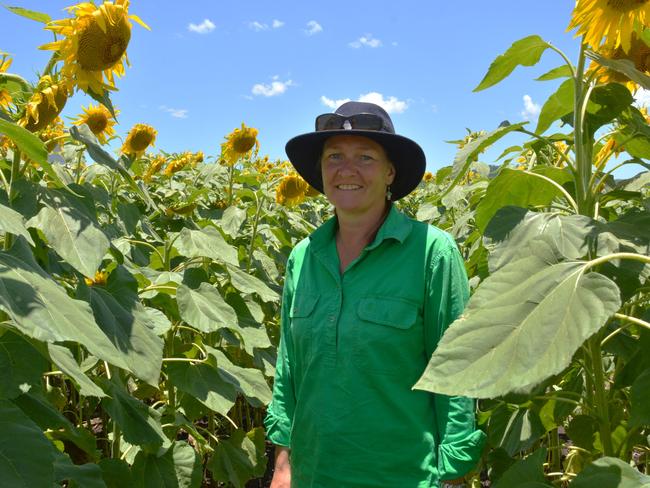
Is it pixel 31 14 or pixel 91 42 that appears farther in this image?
pixel 91 42

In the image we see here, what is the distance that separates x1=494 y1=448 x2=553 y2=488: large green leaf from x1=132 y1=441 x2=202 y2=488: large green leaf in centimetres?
146

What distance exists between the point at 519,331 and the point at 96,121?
326 cm

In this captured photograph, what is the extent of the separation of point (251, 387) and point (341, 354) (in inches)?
32.2

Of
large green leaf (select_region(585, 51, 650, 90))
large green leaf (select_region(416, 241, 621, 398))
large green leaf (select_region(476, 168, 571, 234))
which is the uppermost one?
large green leaf (select_region(585, 51, 650, 90))

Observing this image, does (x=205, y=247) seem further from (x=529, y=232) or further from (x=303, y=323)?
(x=529, y=232)

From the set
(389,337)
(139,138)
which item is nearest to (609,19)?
(389,337)

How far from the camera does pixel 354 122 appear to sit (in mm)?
2217

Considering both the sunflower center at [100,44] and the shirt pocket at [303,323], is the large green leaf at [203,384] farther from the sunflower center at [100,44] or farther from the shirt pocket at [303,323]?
the sunflower center at [100,44]

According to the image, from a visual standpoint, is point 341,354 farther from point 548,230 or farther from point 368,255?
point 548,230

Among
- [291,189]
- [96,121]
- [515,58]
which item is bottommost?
[515,58]

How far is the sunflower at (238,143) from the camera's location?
16.5 feet

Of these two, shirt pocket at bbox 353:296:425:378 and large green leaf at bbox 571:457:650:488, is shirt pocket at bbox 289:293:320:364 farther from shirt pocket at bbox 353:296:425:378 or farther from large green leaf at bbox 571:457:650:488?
large green leaf at bbox 571:457:650:488

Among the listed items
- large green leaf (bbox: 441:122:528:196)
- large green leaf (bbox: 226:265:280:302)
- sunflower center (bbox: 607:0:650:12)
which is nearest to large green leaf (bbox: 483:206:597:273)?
large green leaf (bbox: 441:122:528:196)

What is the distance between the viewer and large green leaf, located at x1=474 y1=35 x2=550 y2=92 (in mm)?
1755
